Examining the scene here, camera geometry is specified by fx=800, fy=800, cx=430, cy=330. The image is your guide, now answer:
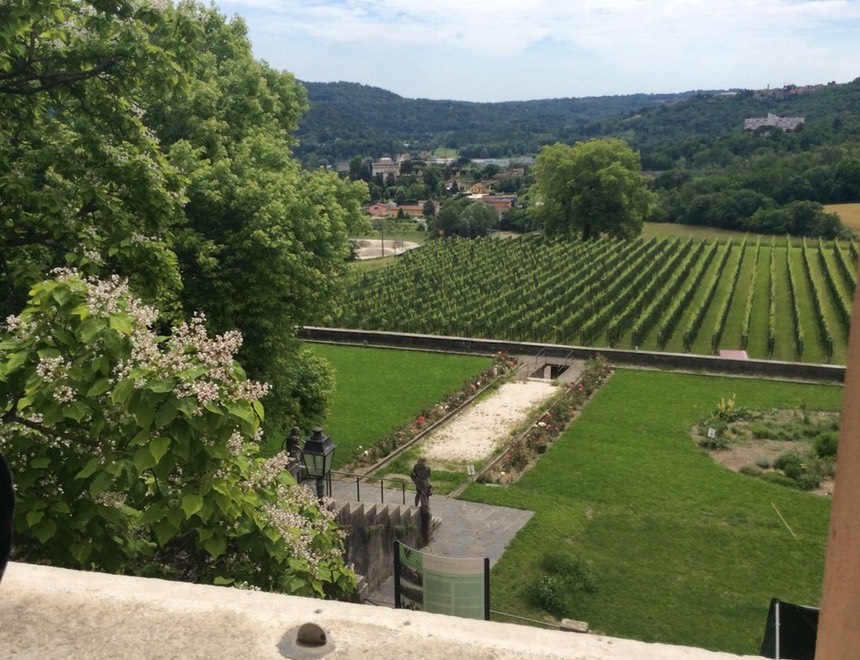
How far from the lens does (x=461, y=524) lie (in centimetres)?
1309

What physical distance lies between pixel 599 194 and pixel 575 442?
131 ft

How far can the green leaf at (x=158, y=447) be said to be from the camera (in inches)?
157

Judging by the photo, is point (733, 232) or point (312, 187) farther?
point (733, 232)

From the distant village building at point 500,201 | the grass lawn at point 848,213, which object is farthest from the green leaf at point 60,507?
the distant village building at point 500,201

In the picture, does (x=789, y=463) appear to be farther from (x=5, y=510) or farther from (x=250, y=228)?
(x=5, y=510)

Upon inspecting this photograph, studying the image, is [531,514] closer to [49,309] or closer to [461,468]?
[461,468]

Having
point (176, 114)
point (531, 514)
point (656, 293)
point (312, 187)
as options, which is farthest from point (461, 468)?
point (656, 293)

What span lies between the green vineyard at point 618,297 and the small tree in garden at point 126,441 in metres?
23.8

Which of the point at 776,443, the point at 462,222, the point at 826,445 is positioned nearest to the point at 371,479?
the point at 776,443

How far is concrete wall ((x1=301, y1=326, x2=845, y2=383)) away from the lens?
22391 mm

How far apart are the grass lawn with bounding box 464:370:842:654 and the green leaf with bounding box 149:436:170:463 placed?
23.8 ft

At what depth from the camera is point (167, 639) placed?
8.59ft

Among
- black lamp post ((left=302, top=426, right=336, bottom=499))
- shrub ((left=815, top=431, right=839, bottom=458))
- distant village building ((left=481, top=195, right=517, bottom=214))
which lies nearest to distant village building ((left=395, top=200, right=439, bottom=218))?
distant village building ((left=481, top=195, right=517, bottom=214))

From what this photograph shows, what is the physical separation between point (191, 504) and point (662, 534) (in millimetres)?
10041
